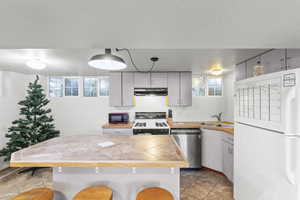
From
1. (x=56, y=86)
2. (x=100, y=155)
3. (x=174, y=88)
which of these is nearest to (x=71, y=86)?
(x=56, y=86)

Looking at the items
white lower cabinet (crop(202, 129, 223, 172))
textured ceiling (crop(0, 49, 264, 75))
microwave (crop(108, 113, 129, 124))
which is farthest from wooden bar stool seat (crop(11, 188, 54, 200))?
white lower cabinet (crop(202, 129, 223, 172))

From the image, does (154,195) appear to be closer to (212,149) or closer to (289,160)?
(289,160)

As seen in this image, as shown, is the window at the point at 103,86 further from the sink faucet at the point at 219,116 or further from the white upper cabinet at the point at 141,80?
the sink faucet at the point at 219,116

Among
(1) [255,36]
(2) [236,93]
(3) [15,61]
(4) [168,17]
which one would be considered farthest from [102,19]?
(3) [15,61]

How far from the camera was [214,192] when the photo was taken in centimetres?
221

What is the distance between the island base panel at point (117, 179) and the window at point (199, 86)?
8.35ft

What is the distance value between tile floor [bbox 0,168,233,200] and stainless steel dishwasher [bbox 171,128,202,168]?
8.7 inches

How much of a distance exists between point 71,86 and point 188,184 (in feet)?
12.2

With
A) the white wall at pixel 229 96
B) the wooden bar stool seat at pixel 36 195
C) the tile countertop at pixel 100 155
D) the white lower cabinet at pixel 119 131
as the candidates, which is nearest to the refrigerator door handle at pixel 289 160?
the tile countertop at pixel 100 155

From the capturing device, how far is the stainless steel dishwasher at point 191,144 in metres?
2.86

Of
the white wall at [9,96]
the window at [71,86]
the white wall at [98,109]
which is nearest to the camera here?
the white wall at [9,96]

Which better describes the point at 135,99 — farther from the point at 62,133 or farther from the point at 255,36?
the point at 255,36

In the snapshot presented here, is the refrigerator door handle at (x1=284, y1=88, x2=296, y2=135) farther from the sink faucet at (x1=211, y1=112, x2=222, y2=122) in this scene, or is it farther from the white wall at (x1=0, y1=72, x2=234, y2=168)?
the white wall at (x1=0, y1=72, x2=234, y2=168)

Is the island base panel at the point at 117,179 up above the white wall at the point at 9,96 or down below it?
below
